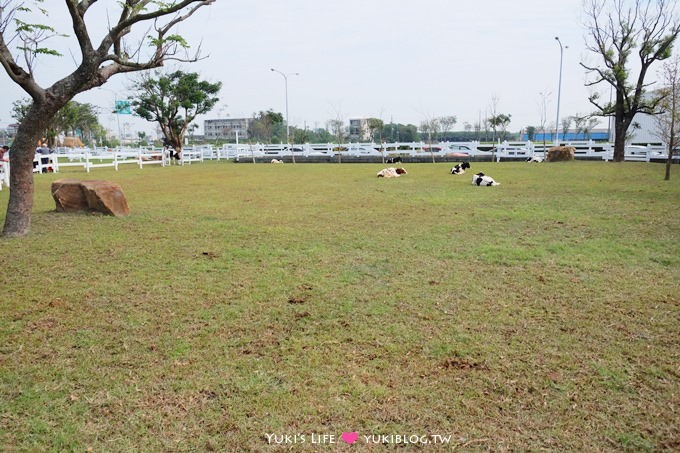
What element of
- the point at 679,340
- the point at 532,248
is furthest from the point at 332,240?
the point at 679,340

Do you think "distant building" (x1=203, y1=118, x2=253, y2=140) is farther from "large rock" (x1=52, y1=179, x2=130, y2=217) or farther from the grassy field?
the grassy field

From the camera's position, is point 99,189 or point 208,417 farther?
point 99,189

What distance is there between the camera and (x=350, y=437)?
238cm

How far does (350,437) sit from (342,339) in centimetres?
113

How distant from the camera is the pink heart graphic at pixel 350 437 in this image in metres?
2.35

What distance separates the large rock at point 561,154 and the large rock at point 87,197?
23.4m

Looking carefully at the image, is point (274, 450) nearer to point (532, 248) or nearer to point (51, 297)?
point (51, 297)

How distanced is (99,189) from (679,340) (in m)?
8.96

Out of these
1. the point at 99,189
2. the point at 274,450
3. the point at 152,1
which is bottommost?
the point at 274,450

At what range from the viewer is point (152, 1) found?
712cm

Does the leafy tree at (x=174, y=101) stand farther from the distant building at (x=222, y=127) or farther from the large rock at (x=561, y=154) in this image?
the distant building at (x=222, y=127)

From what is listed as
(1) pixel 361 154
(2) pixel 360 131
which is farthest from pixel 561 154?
(2) pixel 360 131

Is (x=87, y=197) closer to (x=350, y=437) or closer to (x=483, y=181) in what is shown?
(x=350, y=437)

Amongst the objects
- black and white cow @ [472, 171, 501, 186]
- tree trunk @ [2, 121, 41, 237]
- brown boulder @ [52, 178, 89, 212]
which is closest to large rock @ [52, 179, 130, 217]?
brown boulder @ [52, 178, 89, 212]
